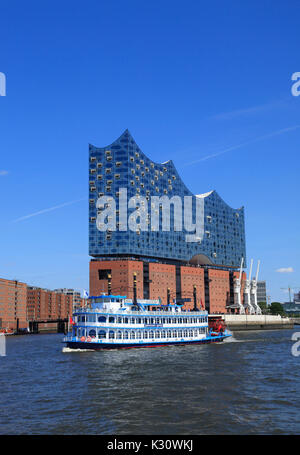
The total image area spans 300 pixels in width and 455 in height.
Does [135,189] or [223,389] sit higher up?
[135,189]

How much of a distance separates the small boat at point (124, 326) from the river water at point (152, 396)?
1283 cm

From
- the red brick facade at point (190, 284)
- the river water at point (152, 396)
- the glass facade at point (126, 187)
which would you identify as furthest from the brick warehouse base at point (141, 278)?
the river water at point (152, 396)

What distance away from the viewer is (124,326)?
8238 cm

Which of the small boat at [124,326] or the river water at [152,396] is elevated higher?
the small boat at [124,326]

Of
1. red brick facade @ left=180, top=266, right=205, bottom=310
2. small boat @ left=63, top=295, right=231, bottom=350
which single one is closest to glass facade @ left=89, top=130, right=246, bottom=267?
red brick facade @ left=180, top=266, right=205, bottom=310

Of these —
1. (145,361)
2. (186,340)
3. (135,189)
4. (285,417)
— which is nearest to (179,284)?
(135,189)

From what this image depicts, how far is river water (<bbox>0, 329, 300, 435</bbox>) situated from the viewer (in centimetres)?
2972

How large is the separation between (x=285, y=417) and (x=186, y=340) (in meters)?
63.2

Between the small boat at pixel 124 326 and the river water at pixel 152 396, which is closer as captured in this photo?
the river water at pixel 152 396

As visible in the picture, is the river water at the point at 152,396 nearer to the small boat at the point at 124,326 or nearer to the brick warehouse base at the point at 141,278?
the small boat at the point at 124,326

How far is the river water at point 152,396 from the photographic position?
97.5ft
